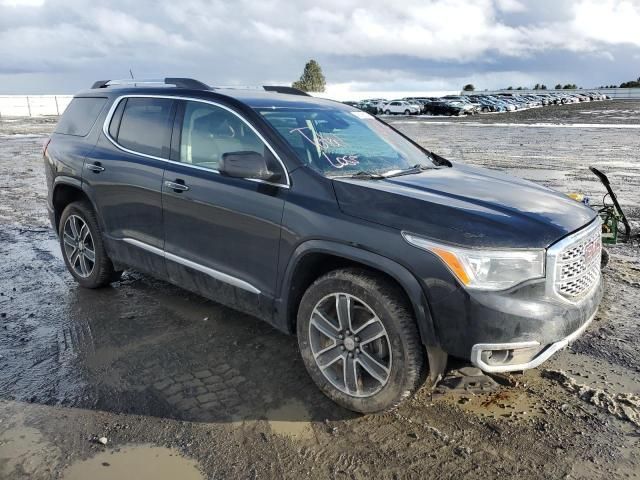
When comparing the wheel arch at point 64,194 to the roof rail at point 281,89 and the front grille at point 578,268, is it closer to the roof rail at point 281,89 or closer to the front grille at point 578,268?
the roof rail at point 281,89

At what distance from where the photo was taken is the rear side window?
17.0ft

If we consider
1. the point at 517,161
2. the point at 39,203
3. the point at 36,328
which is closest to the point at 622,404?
the point at 36,328

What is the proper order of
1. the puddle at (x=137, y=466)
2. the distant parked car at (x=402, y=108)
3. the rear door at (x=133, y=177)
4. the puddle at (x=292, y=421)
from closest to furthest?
the puddle at (x=137, y=466)
the puddle at (x=292, y=421)
the rear door at (x=133, y=177)
the distant parked car at (x=402, y=108)

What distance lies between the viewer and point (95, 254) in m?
5.20

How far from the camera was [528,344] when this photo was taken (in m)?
2.88

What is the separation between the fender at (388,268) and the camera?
2.91 m

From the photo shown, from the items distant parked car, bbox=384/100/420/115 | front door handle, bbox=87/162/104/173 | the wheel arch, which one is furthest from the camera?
distant parked car, bbox=384/100/420/115

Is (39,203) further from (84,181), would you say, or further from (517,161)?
(517,161)

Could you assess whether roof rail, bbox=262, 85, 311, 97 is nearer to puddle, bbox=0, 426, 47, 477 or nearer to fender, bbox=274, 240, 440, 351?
fender, bbox=274, 240, 440, 351

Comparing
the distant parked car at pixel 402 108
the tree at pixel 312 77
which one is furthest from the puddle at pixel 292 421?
the tree at pixel 312 77

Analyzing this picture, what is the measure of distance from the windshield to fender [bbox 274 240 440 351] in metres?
0.54

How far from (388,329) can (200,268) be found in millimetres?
1644

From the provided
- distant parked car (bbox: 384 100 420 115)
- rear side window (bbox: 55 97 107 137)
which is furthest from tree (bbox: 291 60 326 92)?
rear side window (bbox: 55 97 107 137)

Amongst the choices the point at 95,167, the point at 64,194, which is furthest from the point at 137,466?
the point at 64,194
